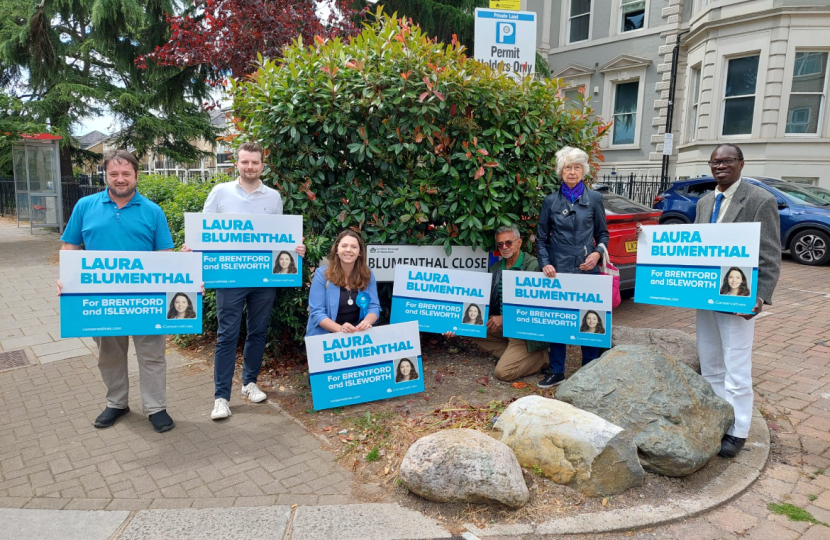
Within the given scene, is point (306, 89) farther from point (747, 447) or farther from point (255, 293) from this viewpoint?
point (747, 447)

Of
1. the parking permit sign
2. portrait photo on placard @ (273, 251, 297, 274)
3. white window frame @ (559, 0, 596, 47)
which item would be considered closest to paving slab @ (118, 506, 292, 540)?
portrait photo on placard @ (273, 251, 297, 274)

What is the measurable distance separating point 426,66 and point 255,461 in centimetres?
329

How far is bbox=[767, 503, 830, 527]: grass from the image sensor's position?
305 cm

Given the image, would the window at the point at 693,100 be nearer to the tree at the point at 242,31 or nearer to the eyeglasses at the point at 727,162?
the tree at the point at 242,31

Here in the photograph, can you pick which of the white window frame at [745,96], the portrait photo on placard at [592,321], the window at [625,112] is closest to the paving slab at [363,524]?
the portrait photo on placard at [592,321]

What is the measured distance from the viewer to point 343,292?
4.42m

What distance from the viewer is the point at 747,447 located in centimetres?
378

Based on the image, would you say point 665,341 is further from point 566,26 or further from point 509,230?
point 566,26

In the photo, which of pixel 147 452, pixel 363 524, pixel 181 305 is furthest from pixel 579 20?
pixel 363 524

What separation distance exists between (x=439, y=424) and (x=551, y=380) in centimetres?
A: 127

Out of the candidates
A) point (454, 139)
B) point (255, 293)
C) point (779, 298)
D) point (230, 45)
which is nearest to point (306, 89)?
point (454, 139)

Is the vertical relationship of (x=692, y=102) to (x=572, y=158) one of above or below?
above

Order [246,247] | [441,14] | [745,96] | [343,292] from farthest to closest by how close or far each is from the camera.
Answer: [745,96] < [441,14] < [343,292] < [246,247]

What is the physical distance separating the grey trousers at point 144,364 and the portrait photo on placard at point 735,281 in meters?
3.78
